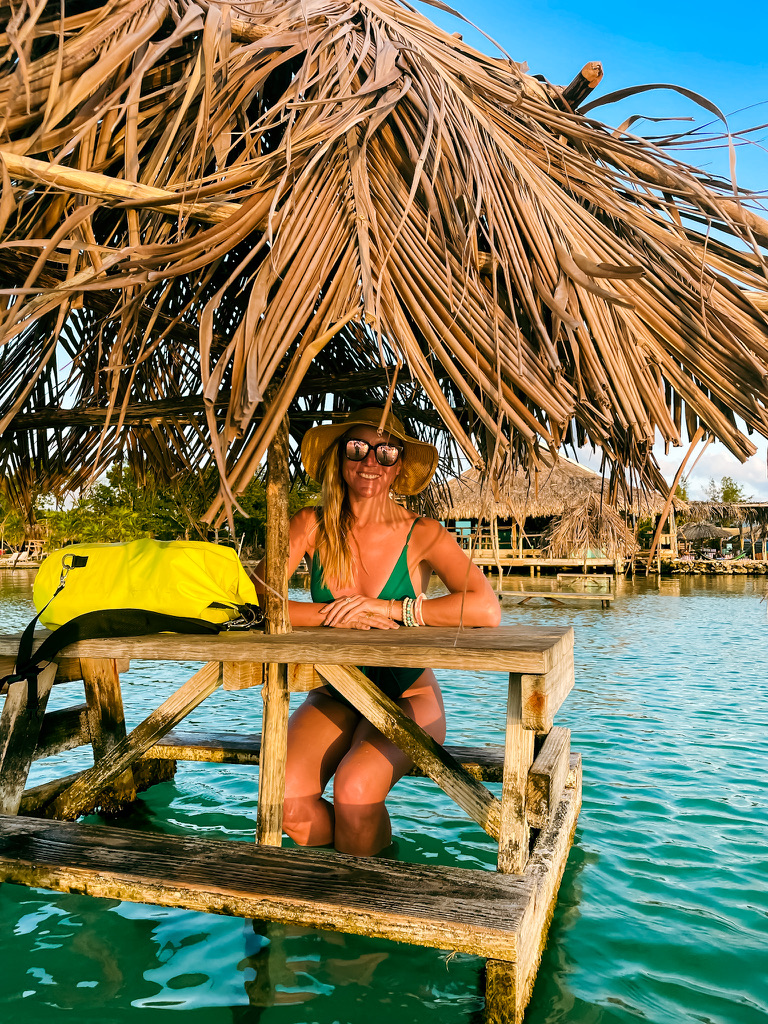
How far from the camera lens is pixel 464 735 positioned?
6.17 m

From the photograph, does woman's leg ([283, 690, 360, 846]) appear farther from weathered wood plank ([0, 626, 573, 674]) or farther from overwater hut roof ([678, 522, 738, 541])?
overwater hut roof ([678, 522, 738, 541])

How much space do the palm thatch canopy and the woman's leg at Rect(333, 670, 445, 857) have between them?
50.3 inches

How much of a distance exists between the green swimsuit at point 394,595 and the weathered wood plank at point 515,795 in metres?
0.67

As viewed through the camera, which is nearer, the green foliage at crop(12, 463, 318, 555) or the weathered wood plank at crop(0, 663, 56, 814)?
the weathered wood plank at crop(0, 663, 56, 814)

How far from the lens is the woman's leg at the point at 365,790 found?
2.75 m

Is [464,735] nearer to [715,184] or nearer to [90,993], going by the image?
[90,993]

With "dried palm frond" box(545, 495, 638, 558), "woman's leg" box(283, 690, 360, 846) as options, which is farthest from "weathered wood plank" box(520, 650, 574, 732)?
"dried palm frond" box(545, 495, 638, 558)

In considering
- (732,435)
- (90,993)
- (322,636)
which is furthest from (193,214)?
(90,993)

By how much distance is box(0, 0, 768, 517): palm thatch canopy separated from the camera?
187cm

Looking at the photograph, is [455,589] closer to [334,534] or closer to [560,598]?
[334,534]

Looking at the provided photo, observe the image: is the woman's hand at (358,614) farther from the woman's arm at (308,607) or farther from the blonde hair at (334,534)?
the blonde hair at (334,534)

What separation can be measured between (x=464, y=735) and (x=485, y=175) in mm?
4921

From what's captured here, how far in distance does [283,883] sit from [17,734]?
4.49 ft

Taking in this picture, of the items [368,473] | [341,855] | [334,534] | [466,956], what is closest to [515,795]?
[341,855]
